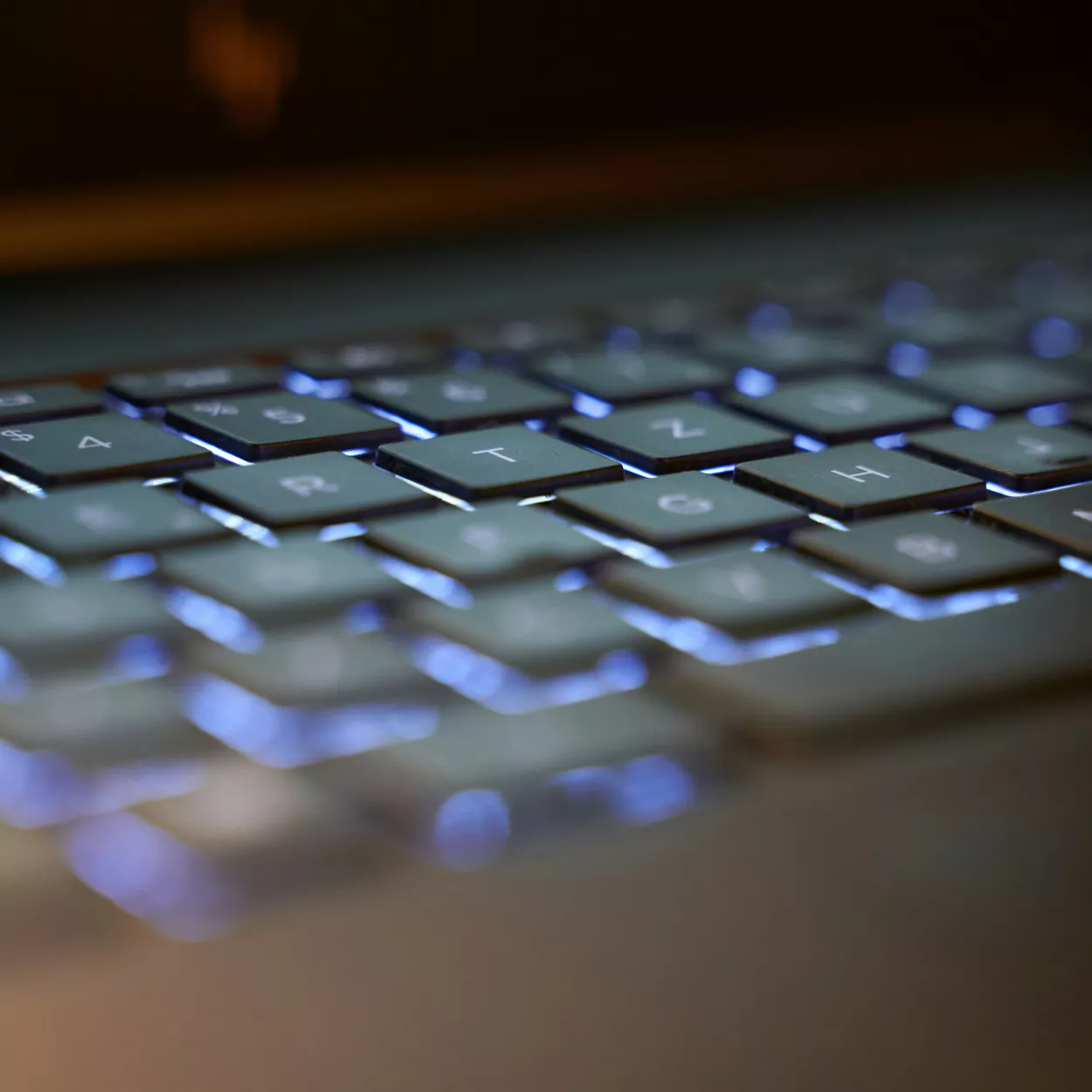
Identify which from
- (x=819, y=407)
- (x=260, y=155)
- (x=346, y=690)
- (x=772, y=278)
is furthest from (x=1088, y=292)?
(x=346, y=690)

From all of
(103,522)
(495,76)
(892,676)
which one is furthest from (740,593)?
(495,76)

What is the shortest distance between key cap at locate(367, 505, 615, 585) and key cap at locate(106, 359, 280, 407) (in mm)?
152

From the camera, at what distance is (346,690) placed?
0.25m

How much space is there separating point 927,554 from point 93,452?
0.21 metres

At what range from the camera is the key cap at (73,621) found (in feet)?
0.84

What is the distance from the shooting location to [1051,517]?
1.18ft

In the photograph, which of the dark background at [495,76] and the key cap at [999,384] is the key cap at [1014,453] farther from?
the dark background at [495,76]

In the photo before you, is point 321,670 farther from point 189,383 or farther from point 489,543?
point 189,383

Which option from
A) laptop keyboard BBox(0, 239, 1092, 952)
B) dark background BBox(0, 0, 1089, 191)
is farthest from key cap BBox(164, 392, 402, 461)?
dark background BBox(0, 0, 1089, 191)

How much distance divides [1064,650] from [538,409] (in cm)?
21

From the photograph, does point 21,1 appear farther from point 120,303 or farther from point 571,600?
point 571,600

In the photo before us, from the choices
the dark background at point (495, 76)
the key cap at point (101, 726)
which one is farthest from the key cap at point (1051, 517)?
the dark background at point (495, 76)

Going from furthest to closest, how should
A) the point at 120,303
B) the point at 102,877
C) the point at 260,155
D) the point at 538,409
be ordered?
the point at 260,155, the point at 120,303, the point at 538,409, the point at 102,877

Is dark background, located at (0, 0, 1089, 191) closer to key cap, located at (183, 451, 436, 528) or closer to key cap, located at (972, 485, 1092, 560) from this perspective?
key cap, located at (183, 451, 436, 528)
